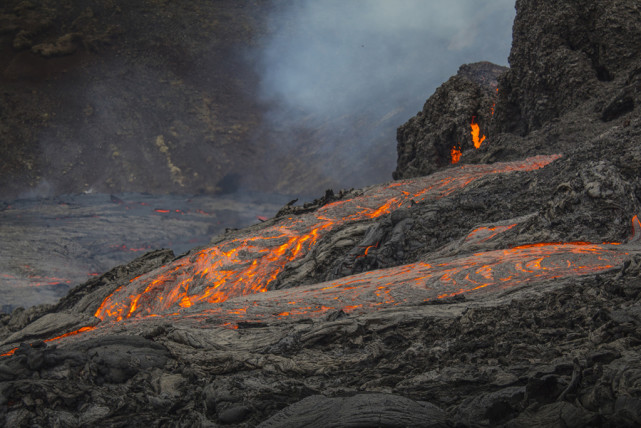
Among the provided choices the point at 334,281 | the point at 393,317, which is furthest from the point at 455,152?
the point at 393,317

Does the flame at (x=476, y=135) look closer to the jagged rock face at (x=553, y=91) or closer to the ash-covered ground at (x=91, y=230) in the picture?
the jagged rock face at (x=553, y=91)

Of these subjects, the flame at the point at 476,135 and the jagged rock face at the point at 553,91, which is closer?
the jagged rock face at the point at 553,91

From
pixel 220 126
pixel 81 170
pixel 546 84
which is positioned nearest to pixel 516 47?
pixel 546 84

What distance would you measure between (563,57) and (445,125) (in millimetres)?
5663

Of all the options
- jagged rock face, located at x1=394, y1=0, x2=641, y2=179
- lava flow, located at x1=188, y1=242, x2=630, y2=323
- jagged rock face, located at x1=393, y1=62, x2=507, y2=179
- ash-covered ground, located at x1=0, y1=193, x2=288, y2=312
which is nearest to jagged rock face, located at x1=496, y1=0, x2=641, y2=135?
jagged rock face, located at x1=394, y1=0, x2=641, y2=179

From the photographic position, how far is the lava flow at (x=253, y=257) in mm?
12539

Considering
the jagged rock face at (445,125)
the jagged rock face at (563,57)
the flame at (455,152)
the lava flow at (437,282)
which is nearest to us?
the lava flow at (437,282)

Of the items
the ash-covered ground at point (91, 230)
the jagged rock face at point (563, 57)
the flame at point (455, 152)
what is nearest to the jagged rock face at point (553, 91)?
the jagged rock face at point (563, 57)

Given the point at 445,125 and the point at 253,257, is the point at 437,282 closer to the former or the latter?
the point at 253,257

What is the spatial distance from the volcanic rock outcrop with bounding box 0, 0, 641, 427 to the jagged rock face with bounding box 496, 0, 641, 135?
6.13 ft

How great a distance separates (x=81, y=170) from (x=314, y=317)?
42.1 meters

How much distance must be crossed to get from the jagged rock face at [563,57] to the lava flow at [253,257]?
4758 mm

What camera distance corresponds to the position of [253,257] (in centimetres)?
1341

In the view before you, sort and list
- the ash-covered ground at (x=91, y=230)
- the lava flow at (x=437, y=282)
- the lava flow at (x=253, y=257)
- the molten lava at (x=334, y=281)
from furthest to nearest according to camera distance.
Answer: the ash-covered ground at (x=91, y=230)
the lava flow at (x=253, y=257)
the molten lava at (x=334, y=281)
the lava flow at (x=437, y=282)
